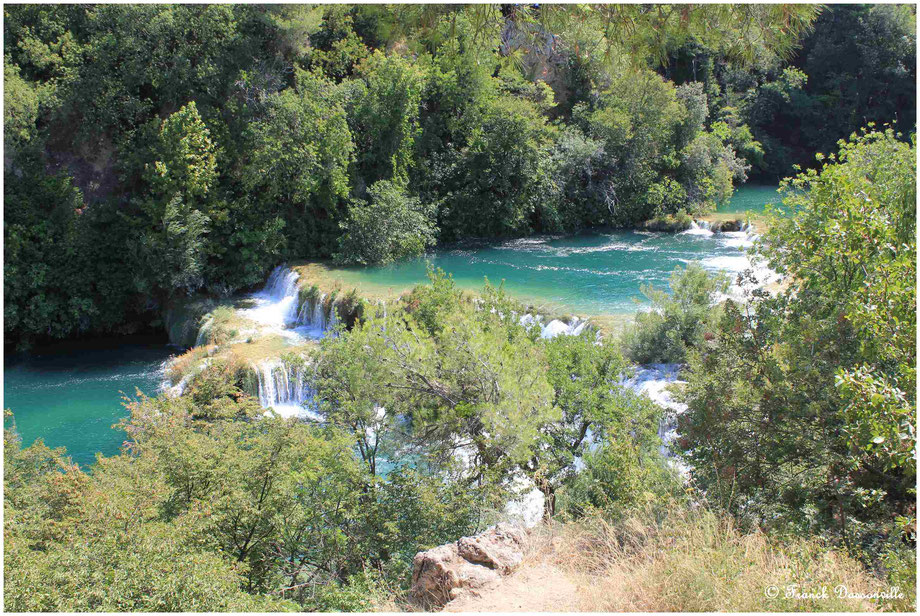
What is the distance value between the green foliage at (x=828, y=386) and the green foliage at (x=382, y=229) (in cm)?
1345

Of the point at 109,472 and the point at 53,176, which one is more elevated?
the point at 53,176

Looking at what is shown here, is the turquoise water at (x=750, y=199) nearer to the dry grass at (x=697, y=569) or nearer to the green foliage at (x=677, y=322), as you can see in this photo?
the green foliage at (x=677, y=322)

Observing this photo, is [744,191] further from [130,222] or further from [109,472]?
[109,472]

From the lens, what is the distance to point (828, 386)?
6.45 m

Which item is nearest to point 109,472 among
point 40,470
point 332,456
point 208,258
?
point 40,470

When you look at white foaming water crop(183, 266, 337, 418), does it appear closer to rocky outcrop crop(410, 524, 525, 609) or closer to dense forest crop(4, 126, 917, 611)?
dense forest crop(4, 126, 917, 611)

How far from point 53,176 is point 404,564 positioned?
16435 millimetres

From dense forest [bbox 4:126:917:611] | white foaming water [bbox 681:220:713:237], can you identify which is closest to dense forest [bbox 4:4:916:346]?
white foaming water [bbox 681:220:713:237]

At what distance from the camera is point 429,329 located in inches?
452

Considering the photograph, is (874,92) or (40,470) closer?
(40,470)

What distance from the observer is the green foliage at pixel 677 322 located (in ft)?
39.4

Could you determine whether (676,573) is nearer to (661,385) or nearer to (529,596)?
(529,596)

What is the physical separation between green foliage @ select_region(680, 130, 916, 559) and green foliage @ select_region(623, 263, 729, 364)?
371 centimetres

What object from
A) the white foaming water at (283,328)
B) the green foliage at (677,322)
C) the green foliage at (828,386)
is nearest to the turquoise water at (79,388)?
the white foaming water at (283,328)
